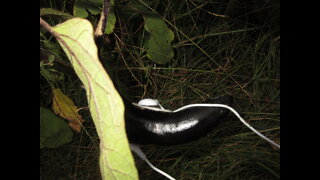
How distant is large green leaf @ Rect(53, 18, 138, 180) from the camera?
0.73 ft

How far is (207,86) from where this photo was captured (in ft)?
1.64

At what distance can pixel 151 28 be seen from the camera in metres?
0.43

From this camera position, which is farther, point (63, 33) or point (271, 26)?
point (271, 26)

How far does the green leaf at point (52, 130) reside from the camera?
416mm

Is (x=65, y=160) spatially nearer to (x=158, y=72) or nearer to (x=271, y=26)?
(x=158, y=72)

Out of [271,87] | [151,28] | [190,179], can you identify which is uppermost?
[151,28]

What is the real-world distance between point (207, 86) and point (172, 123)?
8.2 inches

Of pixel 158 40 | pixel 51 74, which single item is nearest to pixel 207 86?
pixel 158 40

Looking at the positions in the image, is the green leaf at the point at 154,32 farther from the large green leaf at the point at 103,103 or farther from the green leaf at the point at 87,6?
the large green leaf at the point at 103,103

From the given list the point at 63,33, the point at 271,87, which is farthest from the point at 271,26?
the point at 63,33

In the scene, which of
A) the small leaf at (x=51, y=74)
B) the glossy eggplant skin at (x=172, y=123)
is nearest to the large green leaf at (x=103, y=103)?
the glossy eggplant skin at (x=172, y=123)

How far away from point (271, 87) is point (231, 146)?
11cm

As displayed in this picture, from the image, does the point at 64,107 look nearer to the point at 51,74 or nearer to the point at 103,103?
the point at 51,74

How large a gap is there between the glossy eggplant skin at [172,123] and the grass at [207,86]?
165mm
